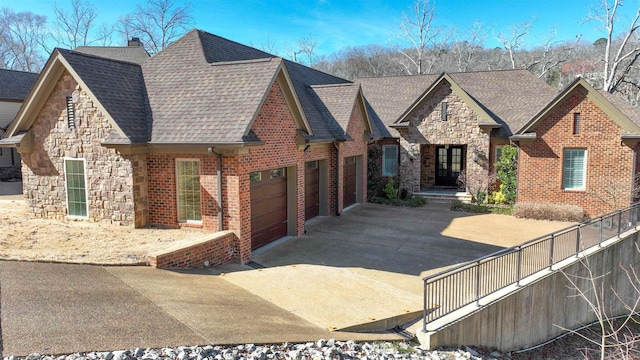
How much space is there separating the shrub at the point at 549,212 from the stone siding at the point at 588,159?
77 cm

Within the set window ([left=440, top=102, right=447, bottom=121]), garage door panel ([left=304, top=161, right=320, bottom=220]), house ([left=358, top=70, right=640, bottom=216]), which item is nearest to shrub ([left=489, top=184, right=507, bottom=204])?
house ([left=358, top=70, right=640, bottom=216])

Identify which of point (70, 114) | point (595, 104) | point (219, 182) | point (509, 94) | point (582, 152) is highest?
point (509, 94)

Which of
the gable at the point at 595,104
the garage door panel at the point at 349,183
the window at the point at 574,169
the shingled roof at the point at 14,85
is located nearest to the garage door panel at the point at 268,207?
the garage door panel at the point at 349,183

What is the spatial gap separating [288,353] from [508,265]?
224 inches

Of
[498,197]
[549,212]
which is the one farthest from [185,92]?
[498,197]

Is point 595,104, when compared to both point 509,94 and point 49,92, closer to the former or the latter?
point 509,94

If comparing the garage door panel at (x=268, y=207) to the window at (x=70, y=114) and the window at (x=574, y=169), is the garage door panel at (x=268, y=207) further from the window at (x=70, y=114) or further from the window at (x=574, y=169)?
the window at (x=574, y=169)

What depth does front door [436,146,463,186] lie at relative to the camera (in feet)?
76.5

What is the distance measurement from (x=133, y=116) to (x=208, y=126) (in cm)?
249

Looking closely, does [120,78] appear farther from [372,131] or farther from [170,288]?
[372,131]

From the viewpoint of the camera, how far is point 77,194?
12.3 m

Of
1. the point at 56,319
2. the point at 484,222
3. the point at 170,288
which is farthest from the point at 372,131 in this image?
the point at 56,319

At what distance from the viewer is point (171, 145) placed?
10891 millimetres

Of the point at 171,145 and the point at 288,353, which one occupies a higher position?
the point at 171,145
